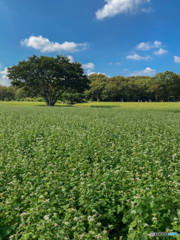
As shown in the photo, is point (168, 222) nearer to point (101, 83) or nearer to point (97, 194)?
point (97, 194)

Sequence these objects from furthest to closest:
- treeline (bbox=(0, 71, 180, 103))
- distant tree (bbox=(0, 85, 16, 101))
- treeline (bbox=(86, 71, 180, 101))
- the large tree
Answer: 1. distant tree (bbox=(0, 85, 16, 101))
2. treeline (bbox=(86, 71, 180, 101))
3. treeline (bbox=(0, 71, 180, 103))
4. the large tree

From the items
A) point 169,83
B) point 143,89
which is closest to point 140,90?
point 143,89

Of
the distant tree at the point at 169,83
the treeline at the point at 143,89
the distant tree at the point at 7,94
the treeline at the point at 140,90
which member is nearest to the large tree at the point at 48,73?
the treeline at the point at 140,90

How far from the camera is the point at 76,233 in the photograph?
299 cm

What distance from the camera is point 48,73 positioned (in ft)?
163

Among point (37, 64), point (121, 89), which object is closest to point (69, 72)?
point (37, 64)

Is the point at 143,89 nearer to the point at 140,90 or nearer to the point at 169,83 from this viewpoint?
the point at 140,90

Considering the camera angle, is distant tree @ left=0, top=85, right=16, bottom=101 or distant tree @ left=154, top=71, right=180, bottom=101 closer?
distant tree @ left=154, top=71, right=180, bottom=101

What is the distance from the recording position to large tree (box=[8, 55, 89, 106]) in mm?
50328

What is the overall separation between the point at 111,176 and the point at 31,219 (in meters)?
2.64

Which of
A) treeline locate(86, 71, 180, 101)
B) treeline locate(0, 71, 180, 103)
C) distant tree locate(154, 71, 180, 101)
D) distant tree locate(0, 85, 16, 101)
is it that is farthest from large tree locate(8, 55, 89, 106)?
distant tree locate(0, 85, 16, 101)

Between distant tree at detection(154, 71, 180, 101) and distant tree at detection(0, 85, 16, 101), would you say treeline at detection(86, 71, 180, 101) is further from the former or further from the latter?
distant tree at detection(0, 85, 16, 101)

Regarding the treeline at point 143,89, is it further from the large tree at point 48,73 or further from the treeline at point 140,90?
the large tree at point 48,73

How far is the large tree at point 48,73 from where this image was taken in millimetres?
50328
